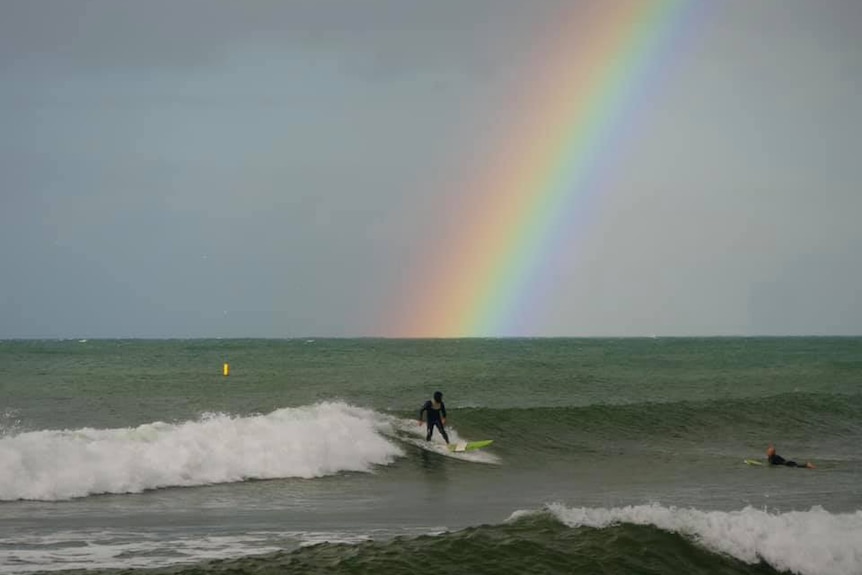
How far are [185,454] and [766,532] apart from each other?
14.0 m

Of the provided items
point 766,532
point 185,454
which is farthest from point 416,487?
point 766,532

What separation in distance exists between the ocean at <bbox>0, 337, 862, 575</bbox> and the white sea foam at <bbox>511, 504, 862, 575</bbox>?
3 cm

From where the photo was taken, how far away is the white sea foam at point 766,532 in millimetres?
14500

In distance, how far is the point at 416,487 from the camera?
76.5 ft

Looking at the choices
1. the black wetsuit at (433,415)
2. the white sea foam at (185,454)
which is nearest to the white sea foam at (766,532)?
the white sea foam at (185,454)

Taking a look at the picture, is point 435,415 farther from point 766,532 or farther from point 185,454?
point 766,532

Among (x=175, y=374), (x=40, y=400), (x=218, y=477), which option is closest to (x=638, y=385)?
(x=175, y=374)

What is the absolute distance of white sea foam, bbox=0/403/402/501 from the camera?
21.3 meters

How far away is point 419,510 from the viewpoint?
62.8 ft

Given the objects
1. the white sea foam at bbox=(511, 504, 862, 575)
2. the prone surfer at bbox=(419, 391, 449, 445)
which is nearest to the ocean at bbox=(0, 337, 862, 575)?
the white sea foam at bbox=(511, 504, 862, 575)

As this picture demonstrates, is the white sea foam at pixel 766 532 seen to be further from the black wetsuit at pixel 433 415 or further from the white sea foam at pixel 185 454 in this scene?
the black wetsuit at pixel 433 415

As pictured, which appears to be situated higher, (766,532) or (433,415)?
(433,415)

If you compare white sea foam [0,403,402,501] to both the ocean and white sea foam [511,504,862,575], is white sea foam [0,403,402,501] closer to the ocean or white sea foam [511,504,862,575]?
the ocean

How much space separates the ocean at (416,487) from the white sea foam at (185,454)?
63mm
